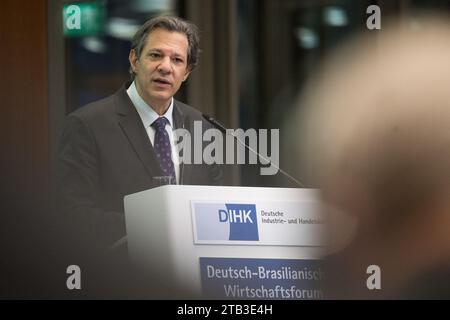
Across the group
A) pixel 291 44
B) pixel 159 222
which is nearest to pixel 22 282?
pixel 159 222

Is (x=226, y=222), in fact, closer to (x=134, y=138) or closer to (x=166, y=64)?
(x=134, y=138)

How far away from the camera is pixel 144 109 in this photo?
5.07 meters

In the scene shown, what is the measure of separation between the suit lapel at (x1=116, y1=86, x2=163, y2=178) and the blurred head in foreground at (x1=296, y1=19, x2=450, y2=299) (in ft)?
1.74

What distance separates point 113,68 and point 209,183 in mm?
539

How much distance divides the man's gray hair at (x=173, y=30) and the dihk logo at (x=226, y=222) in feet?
1.69

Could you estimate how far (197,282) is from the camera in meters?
4.98

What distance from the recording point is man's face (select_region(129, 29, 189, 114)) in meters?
5.06

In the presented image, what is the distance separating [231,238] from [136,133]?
508 mm

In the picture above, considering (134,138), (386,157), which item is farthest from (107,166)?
(386,157)

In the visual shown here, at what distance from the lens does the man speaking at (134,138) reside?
5027 millimetres

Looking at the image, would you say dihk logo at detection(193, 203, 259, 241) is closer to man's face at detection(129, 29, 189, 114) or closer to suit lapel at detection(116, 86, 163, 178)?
suit lapel at detection(116, 86, 163, 178)

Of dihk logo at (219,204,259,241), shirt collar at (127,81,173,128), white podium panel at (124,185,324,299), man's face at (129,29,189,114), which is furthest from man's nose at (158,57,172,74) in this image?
dihk logo at (219,204,259,241)

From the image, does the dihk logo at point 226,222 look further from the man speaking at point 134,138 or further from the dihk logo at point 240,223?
the man speaking at point 134,138

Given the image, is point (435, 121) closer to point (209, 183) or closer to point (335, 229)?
point (335, 229)
